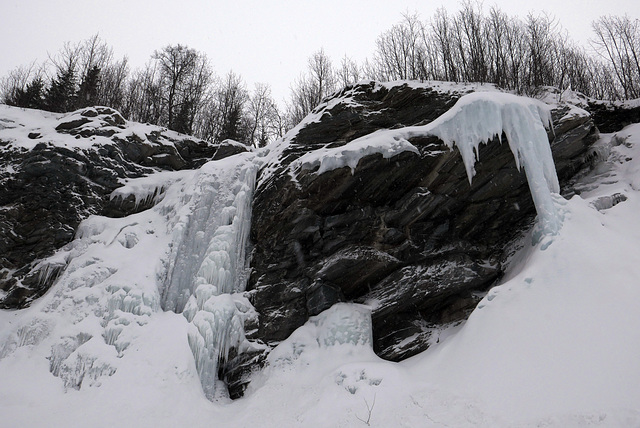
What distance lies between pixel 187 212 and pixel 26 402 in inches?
208

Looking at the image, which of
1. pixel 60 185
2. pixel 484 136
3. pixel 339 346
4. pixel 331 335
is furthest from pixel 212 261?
pixel 484 136

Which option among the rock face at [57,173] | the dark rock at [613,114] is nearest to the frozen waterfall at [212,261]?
the rock face at [57,173]

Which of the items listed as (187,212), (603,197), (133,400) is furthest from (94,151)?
(603,197)

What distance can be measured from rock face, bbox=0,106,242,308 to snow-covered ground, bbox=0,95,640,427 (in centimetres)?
90

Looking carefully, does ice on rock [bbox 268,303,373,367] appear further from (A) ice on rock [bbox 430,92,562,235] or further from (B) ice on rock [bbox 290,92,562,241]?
(A) ice on rock [bbox 430,92,562,235]

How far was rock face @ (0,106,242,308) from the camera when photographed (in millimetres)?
10195

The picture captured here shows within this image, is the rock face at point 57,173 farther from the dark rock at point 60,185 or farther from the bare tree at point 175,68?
the bare tree at point 175,68

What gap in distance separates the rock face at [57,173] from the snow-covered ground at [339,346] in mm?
898

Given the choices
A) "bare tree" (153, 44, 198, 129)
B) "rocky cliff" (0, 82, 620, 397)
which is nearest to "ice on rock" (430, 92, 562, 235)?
"rocky cliff" (0, 82, 620, 397)

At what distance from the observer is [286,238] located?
9.48 metres

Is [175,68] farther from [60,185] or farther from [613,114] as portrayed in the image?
[613,114]

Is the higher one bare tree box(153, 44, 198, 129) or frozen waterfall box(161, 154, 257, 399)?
bare tree box(153, 44, 198, 129)

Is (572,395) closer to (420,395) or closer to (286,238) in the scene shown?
(420,395)

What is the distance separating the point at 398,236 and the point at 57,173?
10.6 metres
